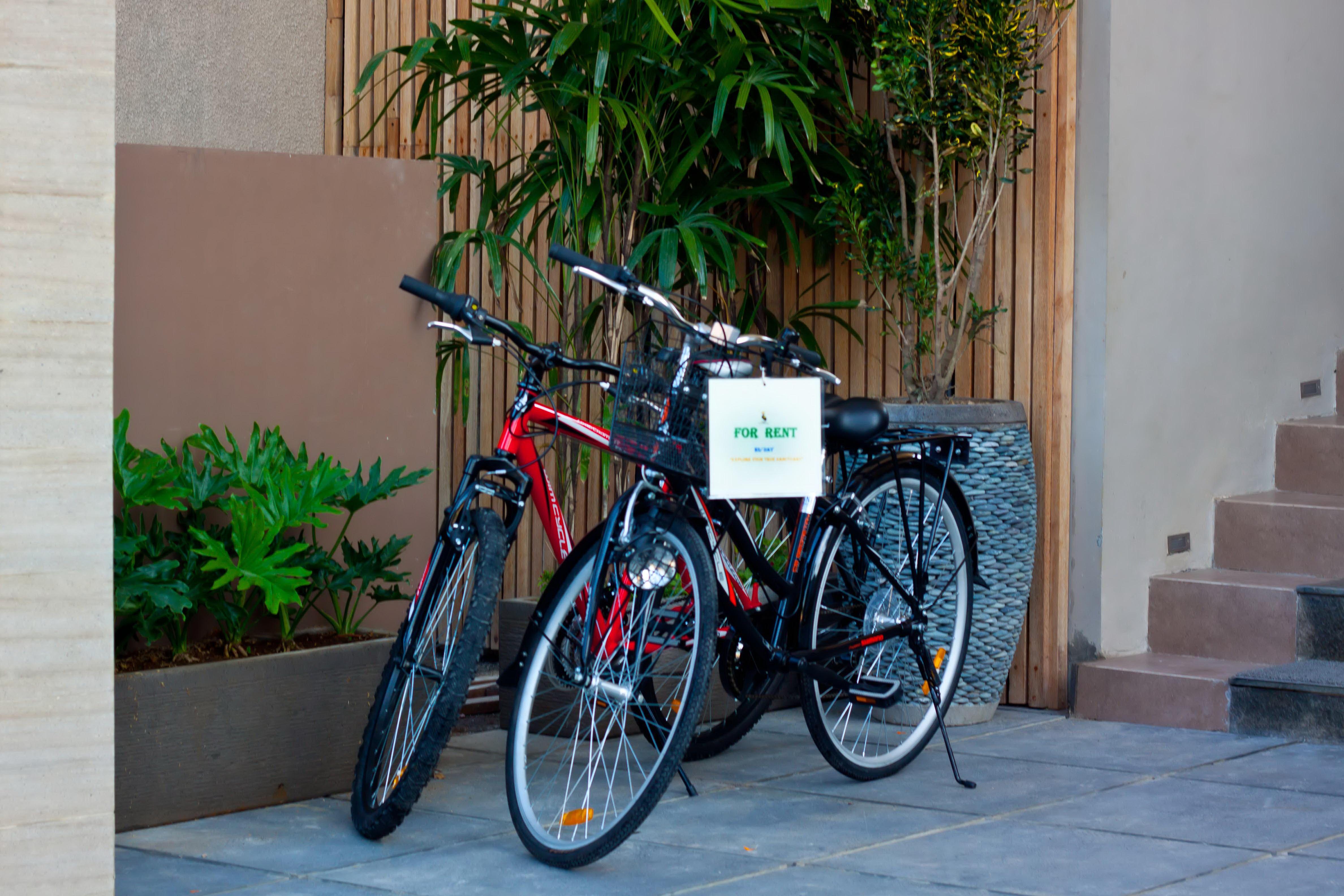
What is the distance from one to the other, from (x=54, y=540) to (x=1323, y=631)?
3.09 m

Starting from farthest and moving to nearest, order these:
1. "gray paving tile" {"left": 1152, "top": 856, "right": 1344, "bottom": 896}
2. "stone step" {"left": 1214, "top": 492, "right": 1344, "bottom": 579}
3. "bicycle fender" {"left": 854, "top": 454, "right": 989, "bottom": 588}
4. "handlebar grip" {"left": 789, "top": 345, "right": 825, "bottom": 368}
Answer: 1. "stone step" {"left": 1214, "top": 492, "right": 1344, "bottom": 579}
2. "bicycle fender" {"left": 854, "top": 454, "right": 989, "bottom": 588}
3. "handlebar grip" {"left": 789, "top": 345, "right": 825, "bottom": 368}
4. "gray paving tile" {"left": 1152, "top": 856, "right": 1344, "bottom": 896}

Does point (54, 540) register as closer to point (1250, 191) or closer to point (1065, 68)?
point (1065, 68)

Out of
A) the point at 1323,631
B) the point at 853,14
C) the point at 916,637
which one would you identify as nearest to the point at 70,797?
the point at 916,637

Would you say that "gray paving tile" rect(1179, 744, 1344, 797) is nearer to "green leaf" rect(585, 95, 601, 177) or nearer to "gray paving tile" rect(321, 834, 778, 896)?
"gray paving tile" rect(321, 834, 778, 896)

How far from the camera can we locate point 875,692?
10.7ft

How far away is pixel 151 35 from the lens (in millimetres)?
5012

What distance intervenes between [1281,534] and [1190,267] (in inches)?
30.5

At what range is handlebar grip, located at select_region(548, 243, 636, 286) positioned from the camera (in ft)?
8.95

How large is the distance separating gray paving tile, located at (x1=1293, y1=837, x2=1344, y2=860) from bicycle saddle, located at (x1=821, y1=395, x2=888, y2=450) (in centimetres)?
109

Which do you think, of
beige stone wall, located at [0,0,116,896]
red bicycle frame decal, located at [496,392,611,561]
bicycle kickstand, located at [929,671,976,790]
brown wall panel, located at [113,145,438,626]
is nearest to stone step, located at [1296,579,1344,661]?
bicycle kickstand, located at [929,671,976,790]

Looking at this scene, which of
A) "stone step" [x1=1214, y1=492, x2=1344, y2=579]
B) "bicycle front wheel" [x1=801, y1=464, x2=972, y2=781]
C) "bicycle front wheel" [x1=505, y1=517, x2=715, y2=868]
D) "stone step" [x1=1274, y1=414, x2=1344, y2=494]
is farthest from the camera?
"stone step" [x1=1274, y1=414, x2=1344, y2=494]

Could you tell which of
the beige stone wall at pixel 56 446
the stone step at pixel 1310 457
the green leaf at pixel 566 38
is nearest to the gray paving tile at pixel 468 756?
the beige stone wall at pixel 56 446

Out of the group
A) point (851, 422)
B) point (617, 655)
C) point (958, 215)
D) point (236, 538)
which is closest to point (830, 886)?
point (617, 655)

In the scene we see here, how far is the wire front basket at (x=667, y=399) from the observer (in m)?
2.72
